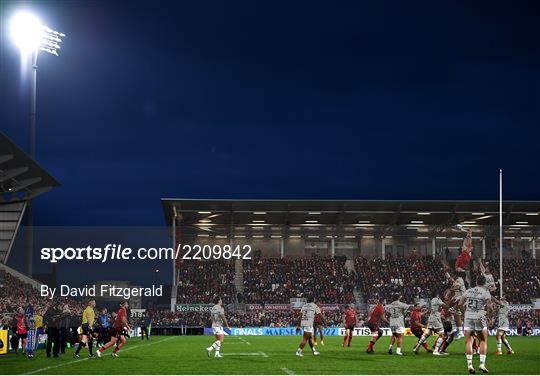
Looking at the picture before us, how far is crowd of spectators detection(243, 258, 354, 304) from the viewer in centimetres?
7719

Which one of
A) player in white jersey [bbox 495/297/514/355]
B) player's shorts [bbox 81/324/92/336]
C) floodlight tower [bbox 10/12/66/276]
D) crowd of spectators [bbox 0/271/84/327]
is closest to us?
player's shorts [bbox 81/324/92/336]

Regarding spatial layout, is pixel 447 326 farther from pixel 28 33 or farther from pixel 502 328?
pixel 28 33

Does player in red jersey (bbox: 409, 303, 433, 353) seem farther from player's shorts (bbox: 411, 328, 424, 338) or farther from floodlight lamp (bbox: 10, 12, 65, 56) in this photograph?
floodlight lamp (bbox: 10, 12, 65, 56)

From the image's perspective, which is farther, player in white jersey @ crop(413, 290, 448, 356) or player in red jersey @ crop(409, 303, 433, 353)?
player in red jersey @ crop(409, 303, 433, 353)

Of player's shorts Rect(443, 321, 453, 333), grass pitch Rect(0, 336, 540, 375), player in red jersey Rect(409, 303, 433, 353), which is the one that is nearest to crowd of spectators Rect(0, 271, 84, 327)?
grass pitch Rect(0, 336, 540, 375)

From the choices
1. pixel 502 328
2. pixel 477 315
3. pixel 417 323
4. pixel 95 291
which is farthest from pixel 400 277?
pixel 477 315

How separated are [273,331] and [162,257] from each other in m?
11.3

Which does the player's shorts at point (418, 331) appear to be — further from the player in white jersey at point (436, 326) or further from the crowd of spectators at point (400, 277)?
the crowd of spectators at point (400, 277)

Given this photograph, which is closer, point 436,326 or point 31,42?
point 436,326

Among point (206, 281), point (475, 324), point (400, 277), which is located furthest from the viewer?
point (400, 277)

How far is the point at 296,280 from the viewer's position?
79.9 metres

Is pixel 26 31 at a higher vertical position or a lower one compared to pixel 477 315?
higher

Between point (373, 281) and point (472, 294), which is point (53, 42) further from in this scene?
point (472, 294)

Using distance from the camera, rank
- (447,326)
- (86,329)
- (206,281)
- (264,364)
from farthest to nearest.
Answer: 1. (206,281)
2. (447,326)
3. (86,329)
4. (264,364)
